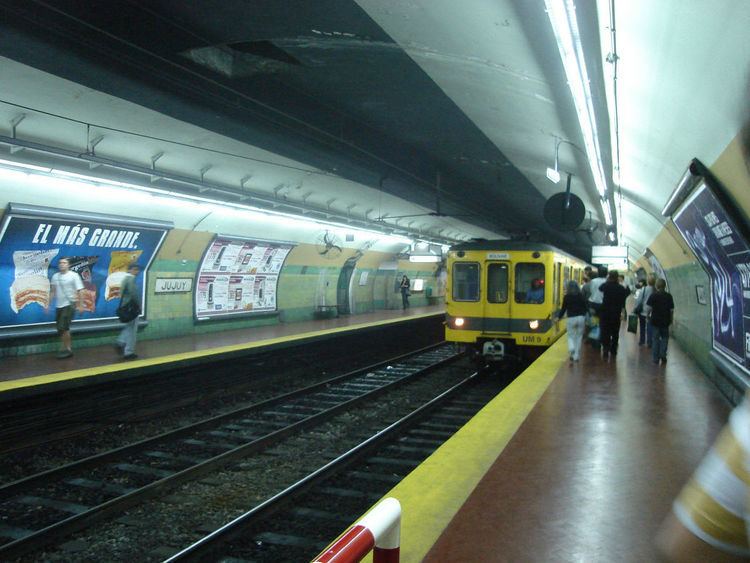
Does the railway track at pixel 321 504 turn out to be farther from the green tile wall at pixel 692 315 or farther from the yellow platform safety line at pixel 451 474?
the green tile wall at pixel 692 315

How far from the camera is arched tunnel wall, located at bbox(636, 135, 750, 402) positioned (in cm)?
505

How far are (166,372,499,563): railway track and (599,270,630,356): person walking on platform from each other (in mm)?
3431

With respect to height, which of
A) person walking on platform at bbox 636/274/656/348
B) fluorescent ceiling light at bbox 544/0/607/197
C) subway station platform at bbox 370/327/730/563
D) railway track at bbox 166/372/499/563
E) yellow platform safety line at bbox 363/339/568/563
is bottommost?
railway track at bbox 166/372/499/563

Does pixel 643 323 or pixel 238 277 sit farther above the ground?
pixel 238 277

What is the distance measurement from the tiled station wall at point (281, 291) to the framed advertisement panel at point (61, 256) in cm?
38

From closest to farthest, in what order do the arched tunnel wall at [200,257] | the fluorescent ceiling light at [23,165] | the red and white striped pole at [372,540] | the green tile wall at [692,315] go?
the red and white striped pole at [372,540], the fluorescent ceiling light at [23,165], the green tile wall at [692,315], the arched tunnel wall at [200,257]

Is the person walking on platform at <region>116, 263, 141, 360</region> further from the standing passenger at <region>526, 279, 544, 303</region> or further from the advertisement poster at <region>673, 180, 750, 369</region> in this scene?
the advertisement poster at <region>673, 180, 750, 369</region>

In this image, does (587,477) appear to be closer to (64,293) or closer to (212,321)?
(64,293)

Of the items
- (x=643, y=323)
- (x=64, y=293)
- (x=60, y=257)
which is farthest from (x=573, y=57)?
(x=643, y=323)

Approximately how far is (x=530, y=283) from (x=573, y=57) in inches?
301

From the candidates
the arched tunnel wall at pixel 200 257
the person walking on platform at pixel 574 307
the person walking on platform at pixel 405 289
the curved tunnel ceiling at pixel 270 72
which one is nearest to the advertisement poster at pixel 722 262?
the person walking on platform at pixel 574 307

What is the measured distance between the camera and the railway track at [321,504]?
4.80m

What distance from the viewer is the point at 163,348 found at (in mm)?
11820

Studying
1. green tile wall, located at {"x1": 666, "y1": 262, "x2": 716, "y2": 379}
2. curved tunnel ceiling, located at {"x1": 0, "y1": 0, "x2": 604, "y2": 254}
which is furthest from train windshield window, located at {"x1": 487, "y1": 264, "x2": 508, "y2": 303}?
green tile wall, located at {"x1": 666, "y1": 262, "x2": 716, "y2": 379}
